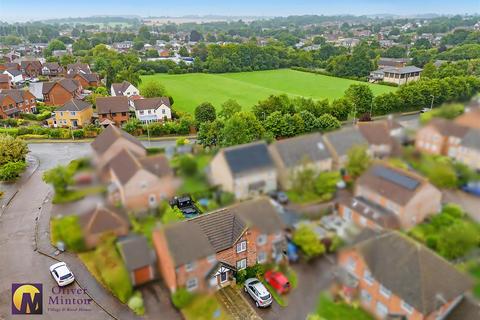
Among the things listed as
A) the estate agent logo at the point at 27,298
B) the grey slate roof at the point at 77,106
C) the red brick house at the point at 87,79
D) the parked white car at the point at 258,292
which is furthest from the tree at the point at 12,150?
the red brick house at the point at 87,79

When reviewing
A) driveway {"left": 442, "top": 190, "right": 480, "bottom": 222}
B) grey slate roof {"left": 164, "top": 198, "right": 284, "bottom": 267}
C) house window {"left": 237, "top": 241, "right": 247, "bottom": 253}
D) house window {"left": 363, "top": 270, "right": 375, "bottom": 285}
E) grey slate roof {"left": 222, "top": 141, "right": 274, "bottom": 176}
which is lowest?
house window {"left": 237, "top": 241, "right": 247, "bottom": 253}

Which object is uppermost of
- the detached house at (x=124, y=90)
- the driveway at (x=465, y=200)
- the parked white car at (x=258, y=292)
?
the driveway at (x=465, y=200)

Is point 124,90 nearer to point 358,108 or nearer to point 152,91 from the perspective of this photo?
point 152,91

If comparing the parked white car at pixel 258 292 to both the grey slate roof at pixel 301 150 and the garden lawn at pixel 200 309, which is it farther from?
the grey slate roof at pixel 301 150

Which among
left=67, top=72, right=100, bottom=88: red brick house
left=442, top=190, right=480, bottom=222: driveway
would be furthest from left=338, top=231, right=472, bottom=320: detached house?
left=67, top=72, right=100, bottom=88: red brick house

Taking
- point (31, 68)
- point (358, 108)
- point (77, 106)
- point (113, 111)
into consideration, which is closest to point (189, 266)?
point (358, 108)

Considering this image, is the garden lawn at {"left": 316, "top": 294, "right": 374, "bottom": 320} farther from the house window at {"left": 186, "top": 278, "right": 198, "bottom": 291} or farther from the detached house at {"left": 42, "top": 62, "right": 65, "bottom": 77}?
the detached house at {"left": 42, "top": 62, "right": 65, "bottom": 77}

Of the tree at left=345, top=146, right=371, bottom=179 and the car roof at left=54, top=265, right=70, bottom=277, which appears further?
the car roof at left=54, top=265, right=70, bottom=277
